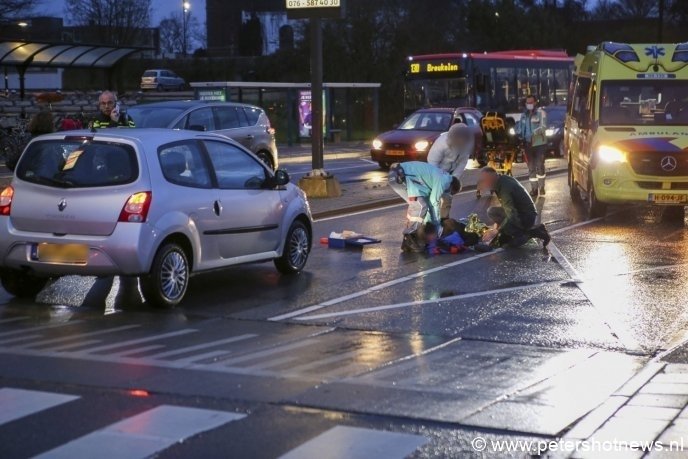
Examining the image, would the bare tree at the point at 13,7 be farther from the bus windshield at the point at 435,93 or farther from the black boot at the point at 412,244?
the black boot at the point at 412,244

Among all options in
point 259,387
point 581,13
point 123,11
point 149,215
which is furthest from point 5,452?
point 581,13

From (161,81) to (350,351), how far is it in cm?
5386

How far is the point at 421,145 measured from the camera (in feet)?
94.0

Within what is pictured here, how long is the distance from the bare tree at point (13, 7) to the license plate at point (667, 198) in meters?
28.3

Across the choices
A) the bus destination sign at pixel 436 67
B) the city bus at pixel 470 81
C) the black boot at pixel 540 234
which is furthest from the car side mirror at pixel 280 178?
the bus destination sign at pixel 436 67

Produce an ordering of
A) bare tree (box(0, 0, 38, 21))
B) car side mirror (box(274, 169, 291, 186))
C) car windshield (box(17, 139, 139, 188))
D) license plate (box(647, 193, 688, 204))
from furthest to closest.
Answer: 1. bare tree (box(0, 0, 38, 21))
2. license plate (box(647, 193, 688, 204))
3. car side mirror (box(274, 169, 291, 186))
4. car windshield (box(17, 139, 139, 188))

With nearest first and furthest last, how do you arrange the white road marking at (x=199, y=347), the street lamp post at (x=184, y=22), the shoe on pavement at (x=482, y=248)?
the white road marking at (x=199, y=347) → the shoe on pavement at (x=482, y=248) → the street lamp post at (x=184, y=22)

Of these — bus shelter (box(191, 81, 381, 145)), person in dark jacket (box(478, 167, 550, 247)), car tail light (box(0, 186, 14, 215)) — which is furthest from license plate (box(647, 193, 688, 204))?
bus shelter (box(191, 81, 381, 145))

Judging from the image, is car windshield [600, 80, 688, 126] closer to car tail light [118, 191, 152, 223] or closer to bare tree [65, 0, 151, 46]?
car tail light [118, 191, 152, 223]

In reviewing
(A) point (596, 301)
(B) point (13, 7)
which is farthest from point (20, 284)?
(B) point (13, 7)

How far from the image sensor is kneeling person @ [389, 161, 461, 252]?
45.5 feet

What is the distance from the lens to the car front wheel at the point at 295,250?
40.0ft

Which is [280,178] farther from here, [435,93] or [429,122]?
[435,93]

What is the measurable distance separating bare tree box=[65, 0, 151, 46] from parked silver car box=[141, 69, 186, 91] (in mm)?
6069
